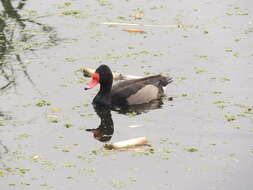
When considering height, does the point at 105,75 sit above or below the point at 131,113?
above

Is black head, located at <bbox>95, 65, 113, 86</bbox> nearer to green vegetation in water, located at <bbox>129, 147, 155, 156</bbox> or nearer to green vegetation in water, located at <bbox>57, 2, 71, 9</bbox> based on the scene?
Answer: green vegetation in water, located at <bbox>129, 147, 155, 156</bbox>

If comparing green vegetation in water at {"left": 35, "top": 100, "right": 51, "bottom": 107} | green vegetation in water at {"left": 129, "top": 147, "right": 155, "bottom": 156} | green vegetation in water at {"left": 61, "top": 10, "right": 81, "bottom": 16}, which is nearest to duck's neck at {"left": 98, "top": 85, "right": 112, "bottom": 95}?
green vegetation in water at {"left": 35, "top": 100, "right": 51, "bottom": 107}

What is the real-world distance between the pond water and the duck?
223mm

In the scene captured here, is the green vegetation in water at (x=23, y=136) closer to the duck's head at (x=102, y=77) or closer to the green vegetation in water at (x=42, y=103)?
the green vegetation in water at (x=42, y=103)

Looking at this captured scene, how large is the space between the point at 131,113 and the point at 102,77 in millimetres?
858

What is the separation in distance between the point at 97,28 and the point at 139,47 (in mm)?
1359

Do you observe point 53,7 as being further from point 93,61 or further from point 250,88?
point 250,88

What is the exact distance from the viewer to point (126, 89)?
Answer: 13344 mm

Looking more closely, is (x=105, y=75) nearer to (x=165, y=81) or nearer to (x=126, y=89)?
(x=126, y=89)

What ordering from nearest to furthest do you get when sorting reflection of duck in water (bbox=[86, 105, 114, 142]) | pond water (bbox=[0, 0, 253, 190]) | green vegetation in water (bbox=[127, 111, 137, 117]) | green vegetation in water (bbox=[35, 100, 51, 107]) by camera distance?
1. pond water (bbox=[0, 0, 253, 190])
2. reflection of duck in water (bbox=[86, 105, 114, 142])
3. green vegetation in water (bbox=[35, 100, 51, 107])
4. green vegetation in water (bbox=[127, 111, 137, 117])

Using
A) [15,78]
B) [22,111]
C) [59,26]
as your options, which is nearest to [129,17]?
[59,26]

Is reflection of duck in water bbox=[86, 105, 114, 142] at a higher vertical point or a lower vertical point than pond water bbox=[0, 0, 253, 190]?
lower

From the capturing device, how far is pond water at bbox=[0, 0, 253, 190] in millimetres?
10320

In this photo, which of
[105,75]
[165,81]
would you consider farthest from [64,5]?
[165,81]
